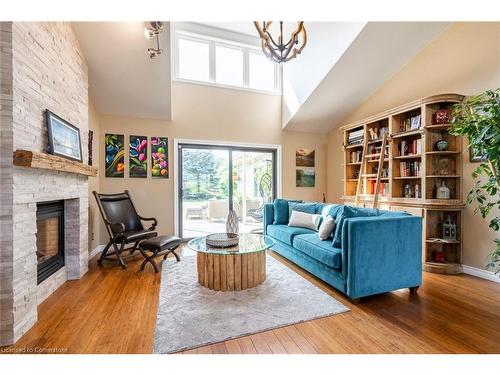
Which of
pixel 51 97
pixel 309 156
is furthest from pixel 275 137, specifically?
pixel 51 97

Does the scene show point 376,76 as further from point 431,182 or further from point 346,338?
point 346,338

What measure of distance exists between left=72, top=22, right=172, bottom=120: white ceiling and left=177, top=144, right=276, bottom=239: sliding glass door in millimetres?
1093

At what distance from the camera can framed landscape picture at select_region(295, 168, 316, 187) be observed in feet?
18.4

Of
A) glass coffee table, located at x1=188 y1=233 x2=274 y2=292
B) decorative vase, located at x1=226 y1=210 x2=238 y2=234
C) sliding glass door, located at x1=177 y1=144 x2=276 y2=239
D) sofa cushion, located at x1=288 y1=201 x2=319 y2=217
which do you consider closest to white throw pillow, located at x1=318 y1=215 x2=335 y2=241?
glass coffee table, located at x1=188 y1=233 x2=274 y2=292

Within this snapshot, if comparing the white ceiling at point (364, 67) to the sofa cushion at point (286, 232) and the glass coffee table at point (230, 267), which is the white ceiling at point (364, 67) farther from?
the glass coffee table at point (230, 267)

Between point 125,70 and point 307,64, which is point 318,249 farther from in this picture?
point 125,70

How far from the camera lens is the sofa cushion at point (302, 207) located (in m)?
3.87

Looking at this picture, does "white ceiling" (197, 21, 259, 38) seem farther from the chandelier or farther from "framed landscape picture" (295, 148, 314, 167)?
the chandelier

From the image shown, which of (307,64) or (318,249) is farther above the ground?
(307,64)

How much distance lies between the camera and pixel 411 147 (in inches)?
143

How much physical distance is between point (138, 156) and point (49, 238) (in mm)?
2079

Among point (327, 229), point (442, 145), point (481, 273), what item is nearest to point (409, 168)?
point (442, 145)

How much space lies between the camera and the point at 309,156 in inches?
224
